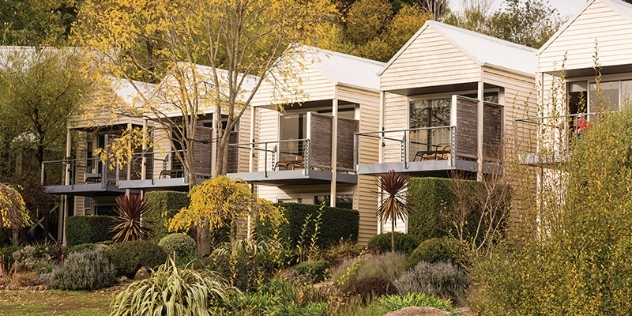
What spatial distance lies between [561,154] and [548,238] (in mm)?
1145

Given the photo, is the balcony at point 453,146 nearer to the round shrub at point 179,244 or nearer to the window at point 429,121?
the window at point 429,121

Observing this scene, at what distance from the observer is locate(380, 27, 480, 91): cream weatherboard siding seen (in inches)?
1179

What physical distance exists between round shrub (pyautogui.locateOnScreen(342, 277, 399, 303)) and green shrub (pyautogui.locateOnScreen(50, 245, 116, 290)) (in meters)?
8.25

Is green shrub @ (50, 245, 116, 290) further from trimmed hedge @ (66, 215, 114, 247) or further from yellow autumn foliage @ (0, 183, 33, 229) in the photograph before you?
trimmed hedge @ (66, 215, 114, 247)

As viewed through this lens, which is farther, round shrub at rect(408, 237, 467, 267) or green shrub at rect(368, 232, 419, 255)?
green shrub at rect(368, 232, 419, 255)

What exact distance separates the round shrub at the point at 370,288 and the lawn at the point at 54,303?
479 cm

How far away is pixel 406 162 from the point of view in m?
29.6

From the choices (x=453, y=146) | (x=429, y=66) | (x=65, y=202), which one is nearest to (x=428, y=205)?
(x=453, y=146)

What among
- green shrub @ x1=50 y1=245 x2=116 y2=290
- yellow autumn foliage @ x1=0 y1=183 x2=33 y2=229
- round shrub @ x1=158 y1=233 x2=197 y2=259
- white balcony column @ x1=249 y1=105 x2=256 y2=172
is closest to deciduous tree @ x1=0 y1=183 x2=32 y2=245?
yellow autumn foliage @ x1=0 y1=183 x2=33 y2=229

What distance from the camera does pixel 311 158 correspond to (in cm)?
3172

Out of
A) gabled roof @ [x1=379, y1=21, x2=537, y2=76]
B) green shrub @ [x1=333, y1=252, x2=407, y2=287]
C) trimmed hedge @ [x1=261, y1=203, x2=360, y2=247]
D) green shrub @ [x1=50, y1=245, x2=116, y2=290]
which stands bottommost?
green shrub @ [x1=50, y1=245, x2=116, y2=290]

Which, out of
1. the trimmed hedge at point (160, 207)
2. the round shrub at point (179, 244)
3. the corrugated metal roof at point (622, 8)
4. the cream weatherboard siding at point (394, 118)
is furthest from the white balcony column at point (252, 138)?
the corrugated metal roof at point (622, 8)

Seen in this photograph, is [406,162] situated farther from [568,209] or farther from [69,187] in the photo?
[568,209]

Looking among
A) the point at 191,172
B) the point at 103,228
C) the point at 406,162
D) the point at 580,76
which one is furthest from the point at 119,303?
the point at 103,228
